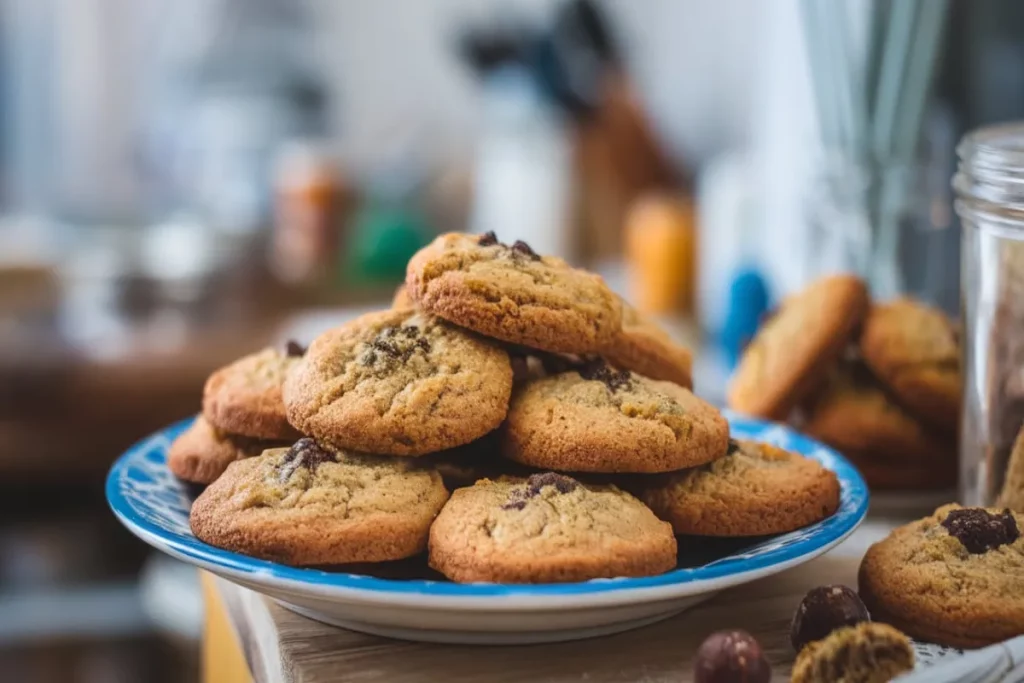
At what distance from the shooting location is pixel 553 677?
2.31 feet

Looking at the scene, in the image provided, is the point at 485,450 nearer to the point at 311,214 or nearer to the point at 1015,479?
the point at 1015,479

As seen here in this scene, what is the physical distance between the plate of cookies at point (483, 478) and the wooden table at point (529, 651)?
1 centimetres

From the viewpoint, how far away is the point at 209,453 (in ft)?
2.86

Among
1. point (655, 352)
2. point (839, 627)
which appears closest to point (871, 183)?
point (655, 352)

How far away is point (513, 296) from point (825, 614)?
11.8 inches

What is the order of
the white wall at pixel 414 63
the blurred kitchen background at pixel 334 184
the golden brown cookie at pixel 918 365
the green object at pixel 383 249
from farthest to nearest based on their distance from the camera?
the white wall at pixel 414 63 → the green object at pixel 383 249 → the blurred kitchen background at pixel 334 184 → the golden brown cookie at pixel 918 365

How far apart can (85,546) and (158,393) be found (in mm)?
395

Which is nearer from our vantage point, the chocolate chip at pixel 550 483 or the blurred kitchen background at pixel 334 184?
the chocolate chip at pixel 550 483

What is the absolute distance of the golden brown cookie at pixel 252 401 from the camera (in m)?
0.85

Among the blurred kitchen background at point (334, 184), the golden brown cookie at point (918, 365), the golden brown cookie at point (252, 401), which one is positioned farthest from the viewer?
the blurred kitchen background at point (334, 184)

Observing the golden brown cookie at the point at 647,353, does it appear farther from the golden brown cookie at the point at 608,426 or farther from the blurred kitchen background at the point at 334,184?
the blurred kitchen background at the point at 334,184

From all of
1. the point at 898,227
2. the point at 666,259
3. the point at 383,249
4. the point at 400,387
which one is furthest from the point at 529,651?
the point at 383,249

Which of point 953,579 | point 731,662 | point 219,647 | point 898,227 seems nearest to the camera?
point 731,662

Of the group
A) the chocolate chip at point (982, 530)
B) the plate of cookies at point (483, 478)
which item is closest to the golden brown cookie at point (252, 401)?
the plate of cookies at point (483, 478)
